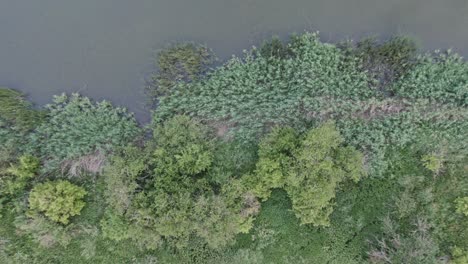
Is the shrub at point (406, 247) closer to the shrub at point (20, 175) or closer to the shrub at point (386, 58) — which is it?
the shrub at point (386, 58)

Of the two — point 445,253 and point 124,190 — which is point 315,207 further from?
point 124,190

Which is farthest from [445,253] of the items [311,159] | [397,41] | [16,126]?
[16,126]

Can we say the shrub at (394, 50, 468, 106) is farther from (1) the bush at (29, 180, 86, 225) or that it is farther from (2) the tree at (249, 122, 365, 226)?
(1) the bush at (29, 180, 86, 225)

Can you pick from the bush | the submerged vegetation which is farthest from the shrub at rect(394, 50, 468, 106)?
the bush

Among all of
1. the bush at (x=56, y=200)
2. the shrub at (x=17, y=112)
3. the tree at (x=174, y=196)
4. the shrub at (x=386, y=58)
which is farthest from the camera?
the shrub at (x=17, y=112)

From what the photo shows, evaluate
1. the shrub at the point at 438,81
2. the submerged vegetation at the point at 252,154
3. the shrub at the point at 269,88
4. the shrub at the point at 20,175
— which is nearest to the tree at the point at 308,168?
the submerged vegetation at the point at 252,154

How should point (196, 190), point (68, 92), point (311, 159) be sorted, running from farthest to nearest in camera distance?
point (68, 92) < point (196, 190) < point (311, 159)
